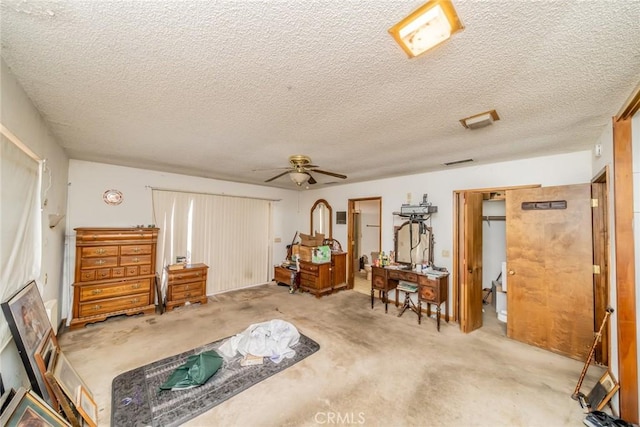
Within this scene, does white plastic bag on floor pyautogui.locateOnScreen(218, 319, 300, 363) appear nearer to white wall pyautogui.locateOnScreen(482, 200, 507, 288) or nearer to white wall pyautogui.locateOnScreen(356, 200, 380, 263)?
white wall pyautogui.locateOnScreen(482, 200, 507, 288)

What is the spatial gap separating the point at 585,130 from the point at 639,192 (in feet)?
3.03

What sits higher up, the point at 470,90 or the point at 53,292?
the point at 470,90

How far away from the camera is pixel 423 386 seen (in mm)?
2193

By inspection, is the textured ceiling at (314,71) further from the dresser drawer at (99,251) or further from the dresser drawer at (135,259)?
the dresser drawer at (135,259)

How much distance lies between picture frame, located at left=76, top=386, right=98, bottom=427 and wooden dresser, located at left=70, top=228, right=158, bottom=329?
6.19ft

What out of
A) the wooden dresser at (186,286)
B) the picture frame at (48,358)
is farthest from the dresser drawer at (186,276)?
the picture frame at (48,358)

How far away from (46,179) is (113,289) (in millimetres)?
1884

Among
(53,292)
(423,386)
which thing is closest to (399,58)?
(423,386)

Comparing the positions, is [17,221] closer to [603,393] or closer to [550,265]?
[603,393]

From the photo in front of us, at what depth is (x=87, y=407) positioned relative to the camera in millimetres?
1801

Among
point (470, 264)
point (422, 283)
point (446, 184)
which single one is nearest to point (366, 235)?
point (446, 184)

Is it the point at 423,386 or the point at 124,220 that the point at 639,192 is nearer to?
the point at 423,386

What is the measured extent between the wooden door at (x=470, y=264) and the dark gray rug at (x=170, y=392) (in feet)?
7.49

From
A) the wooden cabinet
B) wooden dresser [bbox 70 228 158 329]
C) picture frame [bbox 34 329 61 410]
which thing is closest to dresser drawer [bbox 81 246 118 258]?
wooden dresser [bbox 70 228 158 329]
